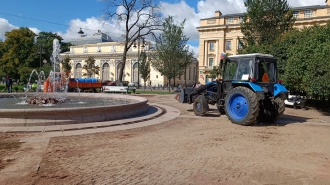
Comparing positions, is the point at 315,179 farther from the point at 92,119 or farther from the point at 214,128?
the point at 92,119

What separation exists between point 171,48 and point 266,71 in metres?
26.5

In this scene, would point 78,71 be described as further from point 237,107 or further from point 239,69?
point 237,107

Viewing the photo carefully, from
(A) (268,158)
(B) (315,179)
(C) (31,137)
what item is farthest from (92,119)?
(B) (315,179)

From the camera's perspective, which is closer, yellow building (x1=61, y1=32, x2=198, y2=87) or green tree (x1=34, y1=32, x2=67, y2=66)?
yellow building (x1=61, y1=32, x2=198, y2=87)

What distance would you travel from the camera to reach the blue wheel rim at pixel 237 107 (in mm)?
11141

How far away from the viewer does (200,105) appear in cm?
1334

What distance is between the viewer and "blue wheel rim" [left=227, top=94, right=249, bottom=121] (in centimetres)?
1114

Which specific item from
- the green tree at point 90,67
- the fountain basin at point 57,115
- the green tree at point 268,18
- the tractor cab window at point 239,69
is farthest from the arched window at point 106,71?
the fountain basin at point 57,115

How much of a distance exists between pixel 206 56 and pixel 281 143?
186 ft

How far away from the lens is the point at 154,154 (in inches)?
253

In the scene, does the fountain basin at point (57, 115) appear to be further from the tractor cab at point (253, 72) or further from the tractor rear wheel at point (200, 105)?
the tractor cab at point (253, 72)

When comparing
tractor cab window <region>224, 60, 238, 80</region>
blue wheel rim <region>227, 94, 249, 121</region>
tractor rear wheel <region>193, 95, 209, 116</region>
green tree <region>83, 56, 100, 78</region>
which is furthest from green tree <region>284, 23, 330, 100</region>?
green tree <region>83, 56, 100, 78</region>

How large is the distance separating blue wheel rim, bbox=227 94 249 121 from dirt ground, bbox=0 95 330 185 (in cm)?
158

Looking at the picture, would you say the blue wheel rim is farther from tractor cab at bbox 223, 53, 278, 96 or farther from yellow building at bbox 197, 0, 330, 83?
yellow building at bbox 197, 0, 330, 83
